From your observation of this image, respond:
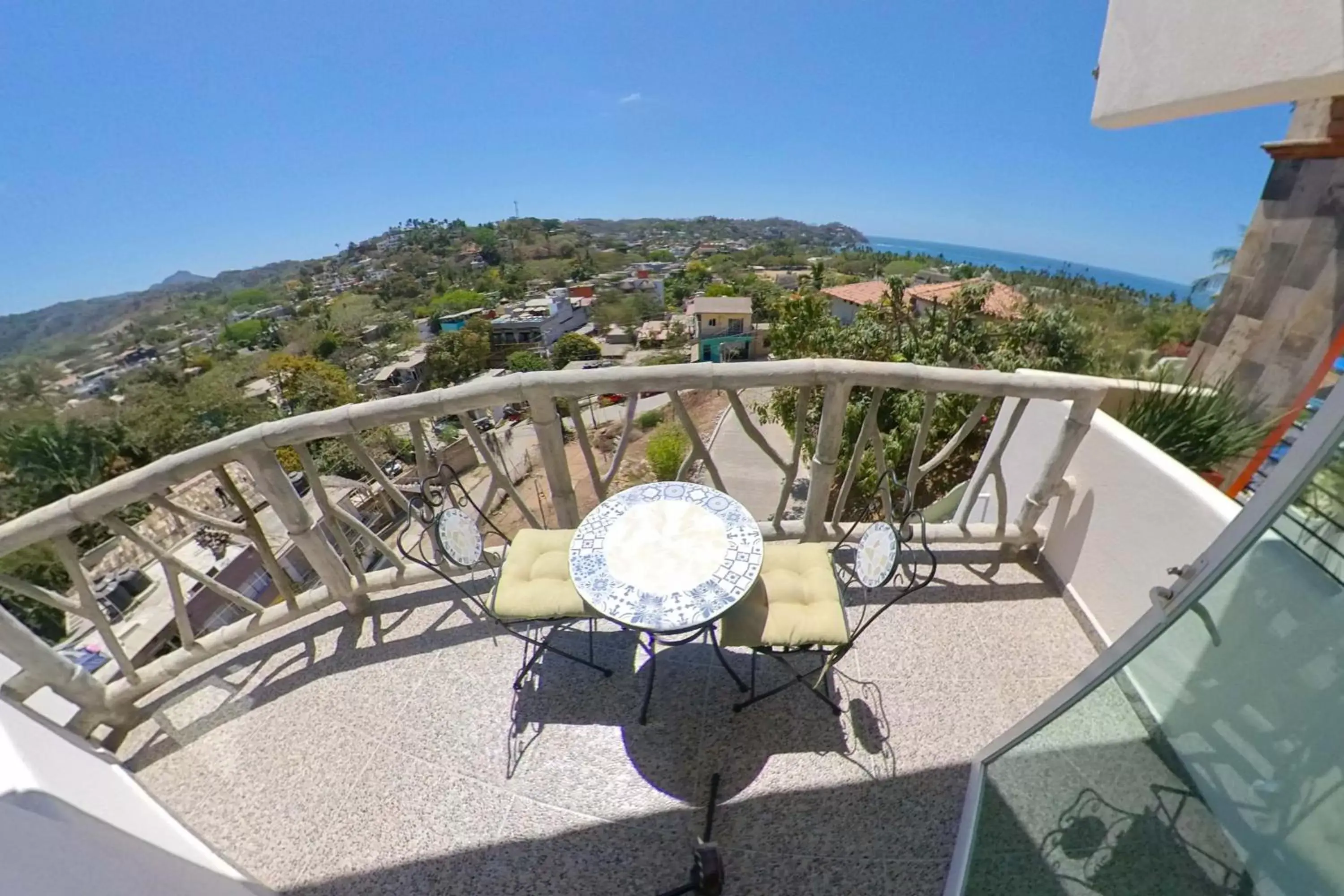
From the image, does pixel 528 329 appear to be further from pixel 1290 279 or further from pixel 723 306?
pixel 1290 279

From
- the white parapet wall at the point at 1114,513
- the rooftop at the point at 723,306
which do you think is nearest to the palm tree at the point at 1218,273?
the white parapet wall at the point at 1114,513

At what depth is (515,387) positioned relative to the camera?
6.66ft

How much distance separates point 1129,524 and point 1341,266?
2058 mm

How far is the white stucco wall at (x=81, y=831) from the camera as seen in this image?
34.9 inches

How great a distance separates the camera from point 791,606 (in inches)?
74.0

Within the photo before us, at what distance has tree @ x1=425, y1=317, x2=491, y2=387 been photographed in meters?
36.8

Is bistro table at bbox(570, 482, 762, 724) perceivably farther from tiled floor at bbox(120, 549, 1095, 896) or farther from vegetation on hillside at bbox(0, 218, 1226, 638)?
vegetation on hillside at bbox(0, 218, 1226, 638)

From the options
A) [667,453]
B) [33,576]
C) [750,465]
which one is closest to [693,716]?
[33,576]

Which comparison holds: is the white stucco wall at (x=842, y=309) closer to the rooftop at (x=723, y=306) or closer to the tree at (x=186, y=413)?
the rooftop at (x=723, y=306)

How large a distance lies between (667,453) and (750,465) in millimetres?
3490

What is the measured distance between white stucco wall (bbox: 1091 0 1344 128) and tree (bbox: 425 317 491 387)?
3873 cm

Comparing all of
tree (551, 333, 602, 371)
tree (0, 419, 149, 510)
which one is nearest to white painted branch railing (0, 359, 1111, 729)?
tree (0, 419, 149, 510)

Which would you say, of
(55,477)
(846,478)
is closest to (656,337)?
(55,477)

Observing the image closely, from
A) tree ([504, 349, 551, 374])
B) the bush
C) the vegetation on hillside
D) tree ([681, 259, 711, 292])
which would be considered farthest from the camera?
tree ([681, 259, 711, 292])
